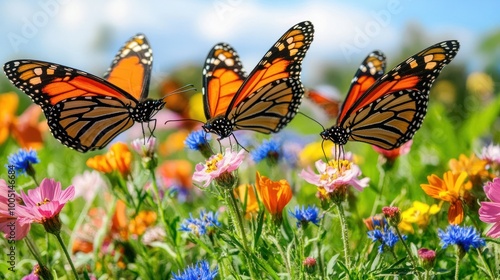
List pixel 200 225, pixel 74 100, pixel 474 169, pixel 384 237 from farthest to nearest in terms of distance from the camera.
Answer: pixel 74 100, pixel 474 169, pixel 200 225, pixel 384 237

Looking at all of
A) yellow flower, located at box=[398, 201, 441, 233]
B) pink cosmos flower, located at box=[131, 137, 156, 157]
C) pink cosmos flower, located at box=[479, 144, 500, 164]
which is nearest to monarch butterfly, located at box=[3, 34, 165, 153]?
pink cosmos flower, located at box=[131, 137, 156, 157]

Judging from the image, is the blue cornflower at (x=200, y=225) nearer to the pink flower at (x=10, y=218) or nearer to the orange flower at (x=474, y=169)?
the pink flower at (x=10, y=218)

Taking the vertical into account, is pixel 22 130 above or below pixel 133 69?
above

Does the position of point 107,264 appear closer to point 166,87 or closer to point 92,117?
point 92,117

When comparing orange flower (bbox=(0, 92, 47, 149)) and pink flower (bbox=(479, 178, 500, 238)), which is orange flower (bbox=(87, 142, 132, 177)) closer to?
pink flower (bbox=(479, 178, 500, 238))

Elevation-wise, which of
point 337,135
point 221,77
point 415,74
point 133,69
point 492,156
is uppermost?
point 133,69

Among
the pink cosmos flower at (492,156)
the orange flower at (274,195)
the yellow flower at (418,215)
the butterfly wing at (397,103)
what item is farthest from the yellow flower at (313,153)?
the orange flower at (274,195)

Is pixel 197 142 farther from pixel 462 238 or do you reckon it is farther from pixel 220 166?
pixel 462 238

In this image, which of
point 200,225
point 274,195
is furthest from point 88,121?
point 274,195
